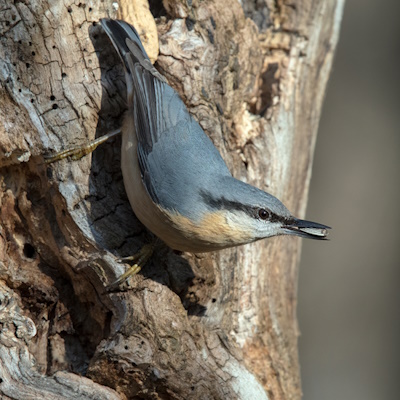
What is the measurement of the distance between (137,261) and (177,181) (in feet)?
1.55

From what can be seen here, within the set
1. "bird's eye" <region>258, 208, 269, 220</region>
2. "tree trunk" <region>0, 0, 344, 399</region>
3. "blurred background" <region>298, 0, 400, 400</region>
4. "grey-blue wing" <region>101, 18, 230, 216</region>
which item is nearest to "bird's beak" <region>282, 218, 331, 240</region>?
"bird's eye" <region>258, 208, 269, 220</region>

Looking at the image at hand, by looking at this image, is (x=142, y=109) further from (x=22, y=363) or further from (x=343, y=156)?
(x=343, y=156)

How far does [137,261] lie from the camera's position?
323 cm

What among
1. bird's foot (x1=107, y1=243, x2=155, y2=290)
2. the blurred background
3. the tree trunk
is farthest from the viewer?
the blurred background

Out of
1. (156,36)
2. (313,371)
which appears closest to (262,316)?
(156,36)

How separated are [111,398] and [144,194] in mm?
1011

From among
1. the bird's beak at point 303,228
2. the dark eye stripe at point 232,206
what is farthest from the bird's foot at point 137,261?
the bird's beak at point 303,228

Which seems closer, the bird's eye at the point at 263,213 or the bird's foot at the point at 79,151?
the bird's eye at the point at 263,213

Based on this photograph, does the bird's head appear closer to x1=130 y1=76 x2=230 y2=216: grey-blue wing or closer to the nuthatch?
the nuthatch

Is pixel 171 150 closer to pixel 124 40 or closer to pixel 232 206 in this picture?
pixel 232 206

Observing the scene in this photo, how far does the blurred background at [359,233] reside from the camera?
632 centimetres

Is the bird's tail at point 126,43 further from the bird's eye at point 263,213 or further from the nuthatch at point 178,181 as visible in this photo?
the bird's eye at point 263,213

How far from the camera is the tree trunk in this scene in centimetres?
298

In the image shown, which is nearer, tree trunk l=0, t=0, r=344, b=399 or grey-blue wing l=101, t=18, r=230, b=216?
tree trunk l=0, t=0, r=344, b=399
